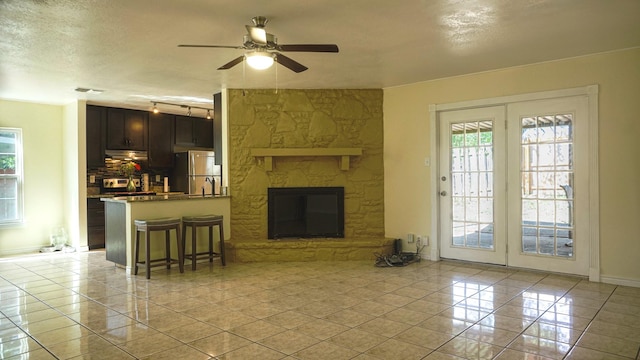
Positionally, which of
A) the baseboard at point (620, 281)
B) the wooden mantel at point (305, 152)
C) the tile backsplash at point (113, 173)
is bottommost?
the baseboard at point (620, 281)

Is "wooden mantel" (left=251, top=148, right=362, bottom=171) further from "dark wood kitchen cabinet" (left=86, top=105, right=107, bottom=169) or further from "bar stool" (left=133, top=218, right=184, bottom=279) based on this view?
"dark wood kitchen cabinet" (left=86, top=105, right=107, bottom=169)

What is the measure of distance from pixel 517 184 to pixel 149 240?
446 cm

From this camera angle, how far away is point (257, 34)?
124 inches

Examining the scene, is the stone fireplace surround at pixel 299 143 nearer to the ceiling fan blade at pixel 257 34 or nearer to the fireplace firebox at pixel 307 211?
the fireplace firebox at pixel 307 211

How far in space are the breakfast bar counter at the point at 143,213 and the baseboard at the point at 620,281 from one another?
4635 mm

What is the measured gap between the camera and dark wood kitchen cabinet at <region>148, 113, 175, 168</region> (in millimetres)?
7953

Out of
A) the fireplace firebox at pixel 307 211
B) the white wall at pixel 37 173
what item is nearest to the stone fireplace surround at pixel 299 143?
the fireplace firebox at pixel 307 211

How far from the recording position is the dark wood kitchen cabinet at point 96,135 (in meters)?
7.17

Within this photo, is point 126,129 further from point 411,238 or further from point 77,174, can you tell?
point 411,238

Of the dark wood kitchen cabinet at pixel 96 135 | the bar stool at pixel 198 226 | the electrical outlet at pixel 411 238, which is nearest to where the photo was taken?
the bar stool at pixel 198 226

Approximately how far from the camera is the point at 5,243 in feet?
21.8

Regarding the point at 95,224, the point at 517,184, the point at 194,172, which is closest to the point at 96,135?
the point at 95,224

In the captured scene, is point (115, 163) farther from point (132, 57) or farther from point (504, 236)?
point (504, 236)

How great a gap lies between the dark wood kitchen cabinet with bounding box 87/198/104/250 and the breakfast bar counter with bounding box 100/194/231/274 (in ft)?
5.17
